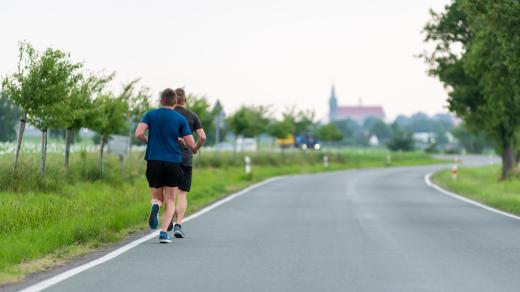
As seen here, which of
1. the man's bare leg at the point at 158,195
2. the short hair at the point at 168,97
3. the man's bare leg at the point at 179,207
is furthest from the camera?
the man's bare leg at the point at 179,207

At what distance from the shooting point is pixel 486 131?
1436 inches

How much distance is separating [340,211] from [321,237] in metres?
5.79

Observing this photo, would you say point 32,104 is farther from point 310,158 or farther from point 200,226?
point 310,158

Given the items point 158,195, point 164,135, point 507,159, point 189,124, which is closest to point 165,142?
point 164,135

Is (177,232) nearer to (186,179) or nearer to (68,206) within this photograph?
(186,179)

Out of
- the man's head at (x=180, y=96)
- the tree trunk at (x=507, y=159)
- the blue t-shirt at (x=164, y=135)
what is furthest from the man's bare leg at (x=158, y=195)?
the tree trunk at (x=507, y=159)

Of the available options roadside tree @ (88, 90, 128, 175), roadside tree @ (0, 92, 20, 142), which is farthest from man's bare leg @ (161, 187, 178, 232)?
roadside tree @ (0, 92, 20, 142)

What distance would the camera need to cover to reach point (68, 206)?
591 inches

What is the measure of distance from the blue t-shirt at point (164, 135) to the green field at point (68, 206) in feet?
4.40

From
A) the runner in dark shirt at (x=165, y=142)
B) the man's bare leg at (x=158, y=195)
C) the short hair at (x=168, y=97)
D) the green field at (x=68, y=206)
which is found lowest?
the green field at (x=68, y=206)

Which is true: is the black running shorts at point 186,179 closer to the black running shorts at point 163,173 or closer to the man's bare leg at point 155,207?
the man's bare leg at point 155,207

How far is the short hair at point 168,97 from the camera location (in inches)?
455

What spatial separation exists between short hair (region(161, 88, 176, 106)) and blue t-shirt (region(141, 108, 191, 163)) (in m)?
0.12

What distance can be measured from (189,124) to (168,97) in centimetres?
110
